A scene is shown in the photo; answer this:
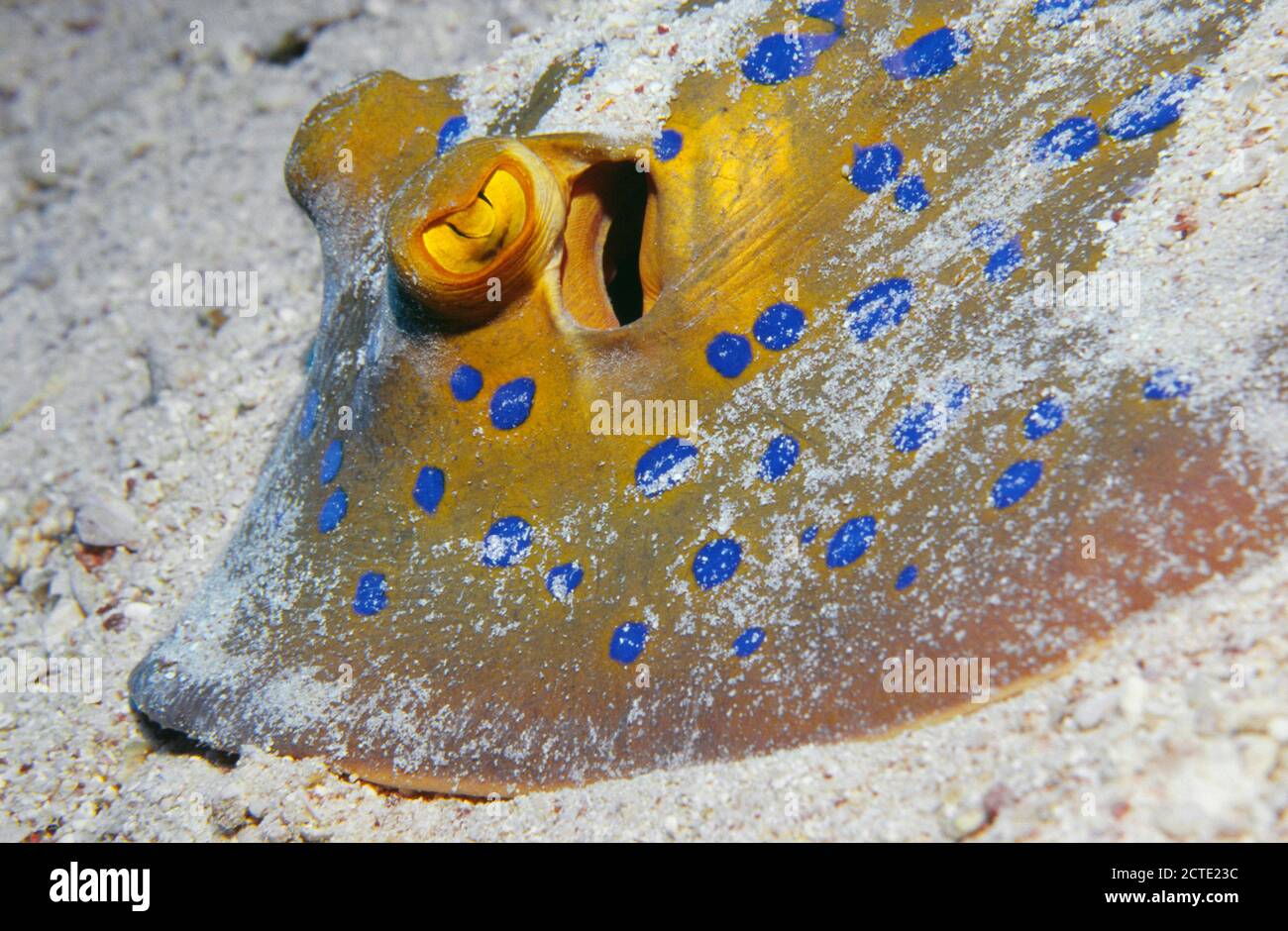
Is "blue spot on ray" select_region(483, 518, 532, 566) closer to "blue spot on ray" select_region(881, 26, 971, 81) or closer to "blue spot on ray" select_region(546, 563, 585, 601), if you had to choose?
"blue spot on ray" select_region(546, 563, 585, 601)

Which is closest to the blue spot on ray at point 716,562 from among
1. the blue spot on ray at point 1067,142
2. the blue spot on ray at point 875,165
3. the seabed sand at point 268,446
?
the seabed sand at point 268,446

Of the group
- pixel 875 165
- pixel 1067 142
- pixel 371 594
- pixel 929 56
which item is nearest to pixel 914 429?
pixel 875 165

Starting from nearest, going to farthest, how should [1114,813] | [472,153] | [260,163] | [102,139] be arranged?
[1114,813] < [472,153] < [260,163] < [102,139]

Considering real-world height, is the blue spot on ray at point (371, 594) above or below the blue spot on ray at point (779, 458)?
below

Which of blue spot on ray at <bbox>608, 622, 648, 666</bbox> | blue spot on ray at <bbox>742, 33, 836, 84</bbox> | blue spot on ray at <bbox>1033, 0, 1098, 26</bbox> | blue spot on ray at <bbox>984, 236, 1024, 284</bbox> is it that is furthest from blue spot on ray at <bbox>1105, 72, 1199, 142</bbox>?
blue spot on ray at <bbox>608, 622, 648, 666</bbox>

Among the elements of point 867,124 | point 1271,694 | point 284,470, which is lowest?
point 1271,694

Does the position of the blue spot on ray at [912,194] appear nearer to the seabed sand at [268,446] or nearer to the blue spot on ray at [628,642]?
the seabed sand at [268,446]

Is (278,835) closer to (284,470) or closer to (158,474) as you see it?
(284,470)

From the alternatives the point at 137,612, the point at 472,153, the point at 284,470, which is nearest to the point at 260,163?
the point at 137,612
